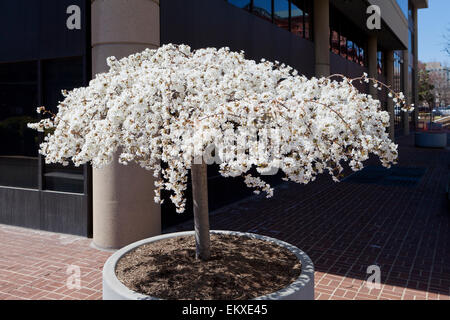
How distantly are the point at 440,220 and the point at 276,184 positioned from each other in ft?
18.3

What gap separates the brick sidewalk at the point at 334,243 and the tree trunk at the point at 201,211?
5.42ft

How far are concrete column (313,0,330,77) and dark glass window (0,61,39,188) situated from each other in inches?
460

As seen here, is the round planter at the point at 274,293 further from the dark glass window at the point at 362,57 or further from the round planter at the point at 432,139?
the round planter at the point at 432,139

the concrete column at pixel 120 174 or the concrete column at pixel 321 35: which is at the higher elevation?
the concrete column at pixel 321 35

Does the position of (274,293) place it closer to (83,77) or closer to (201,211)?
(201,211)

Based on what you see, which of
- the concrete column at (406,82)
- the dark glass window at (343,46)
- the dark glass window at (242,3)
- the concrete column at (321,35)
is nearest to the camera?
the dark glass window at (242,3)

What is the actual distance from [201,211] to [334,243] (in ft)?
11.9

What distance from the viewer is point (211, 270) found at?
4.29 meters

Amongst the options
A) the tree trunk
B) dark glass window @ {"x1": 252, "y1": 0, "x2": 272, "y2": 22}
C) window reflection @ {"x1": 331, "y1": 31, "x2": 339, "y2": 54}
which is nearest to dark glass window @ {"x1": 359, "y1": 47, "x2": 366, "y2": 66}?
window reflection @ {"x1": 331, "y1": 31, "x2": 339, "y2": 54}

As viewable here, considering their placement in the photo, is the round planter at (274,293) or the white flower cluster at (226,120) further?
the round planter at (274,293)

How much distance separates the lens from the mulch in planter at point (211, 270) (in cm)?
382

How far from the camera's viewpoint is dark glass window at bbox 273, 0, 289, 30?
44.8ft

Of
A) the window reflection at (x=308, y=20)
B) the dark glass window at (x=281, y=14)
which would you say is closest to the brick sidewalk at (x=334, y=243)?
the dark glass window at (x=281, y=14)
